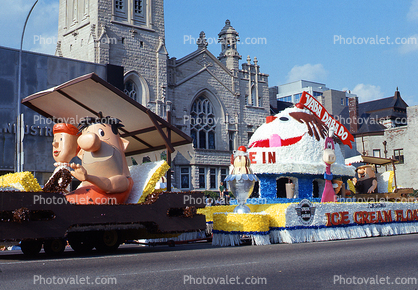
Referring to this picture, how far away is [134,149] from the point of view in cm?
1398

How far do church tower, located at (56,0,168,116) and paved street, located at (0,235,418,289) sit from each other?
104 ft

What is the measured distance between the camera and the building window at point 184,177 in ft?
142

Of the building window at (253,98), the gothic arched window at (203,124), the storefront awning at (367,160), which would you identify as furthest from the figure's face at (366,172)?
the building window at (253,98)

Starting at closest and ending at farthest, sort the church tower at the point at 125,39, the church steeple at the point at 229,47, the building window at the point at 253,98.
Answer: the church tower at the point at 125,39 → the church steeple at the point at 229,47 → the building window at the point at 253,98

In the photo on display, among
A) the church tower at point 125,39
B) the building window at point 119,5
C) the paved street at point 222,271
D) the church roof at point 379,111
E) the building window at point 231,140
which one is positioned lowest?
the paved street at point 222,271

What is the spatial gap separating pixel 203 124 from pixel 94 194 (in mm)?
36680

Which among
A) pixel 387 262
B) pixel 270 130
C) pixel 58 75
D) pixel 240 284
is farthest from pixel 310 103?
pixel 58 75

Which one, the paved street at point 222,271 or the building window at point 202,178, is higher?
the building window at point 202,178

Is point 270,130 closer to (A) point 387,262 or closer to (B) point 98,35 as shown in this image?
(A) point 387,262

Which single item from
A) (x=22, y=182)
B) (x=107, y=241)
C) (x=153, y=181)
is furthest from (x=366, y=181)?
(x=22, y=182)

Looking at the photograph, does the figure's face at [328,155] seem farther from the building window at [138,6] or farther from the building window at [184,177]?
the building window at [138,6]

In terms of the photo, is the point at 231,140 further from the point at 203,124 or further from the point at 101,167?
the point at 101,167

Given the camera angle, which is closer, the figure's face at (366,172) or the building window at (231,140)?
the figure's face at (366,172)

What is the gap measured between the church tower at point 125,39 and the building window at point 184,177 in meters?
6.19
